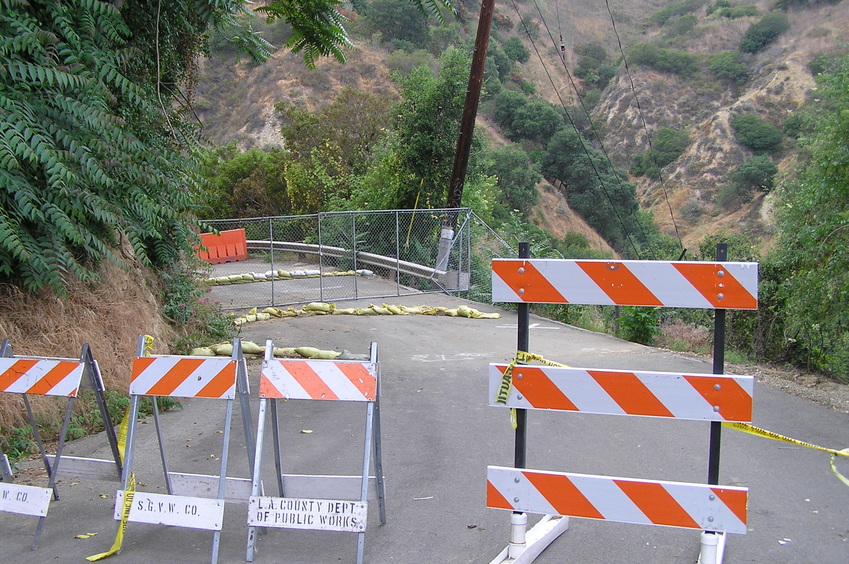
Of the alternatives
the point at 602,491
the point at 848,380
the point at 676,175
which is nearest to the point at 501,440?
the point at 602,491

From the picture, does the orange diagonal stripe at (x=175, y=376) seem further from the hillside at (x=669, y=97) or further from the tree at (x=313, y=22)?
the hillside at (x=669, y=97)

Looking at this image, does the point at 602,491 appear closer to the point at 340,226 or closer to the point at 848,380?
the point at 848,380

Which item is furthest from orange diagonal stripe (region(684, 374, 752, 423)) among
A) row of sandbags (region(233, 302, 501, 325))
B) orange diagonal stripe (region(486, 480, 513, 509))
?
row of sandbags (region(233, 302, 501, 325))

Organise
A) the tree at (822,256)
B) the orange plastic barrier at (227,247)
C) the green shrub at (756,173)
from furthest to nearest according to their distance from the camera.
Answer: the green shrub at (756,173)
the orange plastic barrier at (227,247)
the tree at (822,256)

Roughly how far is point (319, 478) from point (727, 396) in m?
2.54

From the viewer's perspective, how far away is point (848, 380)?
1155 centimetres

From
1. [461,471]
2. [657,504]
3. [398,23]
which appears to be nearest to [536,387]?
[657,504]

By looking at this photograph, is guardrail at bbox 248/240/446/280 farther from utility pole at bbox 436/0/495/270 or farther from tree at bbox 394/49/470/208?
tree at bbox 394/49/470/208

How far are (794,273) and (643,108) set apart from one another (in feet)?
194

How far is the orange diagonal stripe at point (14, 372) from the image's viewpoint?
5004 millimetres

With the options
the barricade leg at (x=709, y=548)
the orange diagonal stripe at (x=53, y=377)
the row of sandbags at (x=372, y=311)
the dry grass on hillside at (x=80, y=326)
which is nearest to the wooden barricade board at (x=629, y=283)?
the barricade leg at (x=709, y=548)

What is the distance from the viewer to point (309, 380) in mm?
4602

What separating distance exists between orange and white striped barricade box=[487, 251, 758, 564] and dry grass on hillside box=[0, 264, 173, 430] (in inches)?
191

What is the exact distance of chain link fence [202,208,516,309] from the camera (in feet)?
57.1
